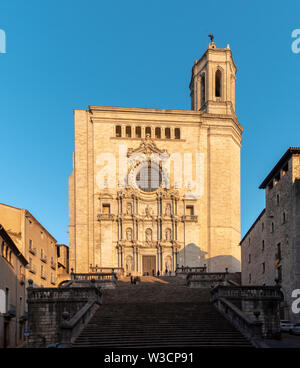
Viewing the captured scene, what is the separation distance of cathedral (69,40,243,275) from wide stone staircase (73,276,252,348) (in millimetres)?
23458

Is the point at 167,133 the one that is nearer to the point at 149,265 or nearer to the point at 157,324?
the point at 149,265

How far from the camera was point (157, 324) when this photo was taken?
72.0 ft

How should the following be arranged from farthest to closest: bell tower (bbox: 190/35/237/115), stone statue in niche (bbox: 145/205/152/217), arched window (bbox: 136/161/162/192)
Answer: bell tower (bbox: 190/35/237/115) → arched window (bbox: 136/161/162/192) → stone statue in niche (bbox: 145/205/152/217)

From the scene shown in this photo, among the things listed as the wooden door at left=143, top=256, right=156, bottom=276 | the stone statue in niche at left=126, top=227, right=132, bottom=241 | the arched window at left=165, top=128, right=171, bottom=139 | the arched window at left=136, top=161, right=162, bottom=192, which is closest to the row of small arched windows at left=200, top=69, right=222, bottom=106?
the arched window at left=165, top=128, right=171, bottom=139

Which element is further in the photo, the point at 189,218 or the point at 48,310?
the point at 189,218

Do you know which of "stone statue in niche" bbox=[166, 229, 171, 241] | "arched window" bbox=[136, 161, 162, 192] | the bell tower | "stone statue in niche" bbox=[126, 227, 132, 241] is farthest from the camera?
the bell tower

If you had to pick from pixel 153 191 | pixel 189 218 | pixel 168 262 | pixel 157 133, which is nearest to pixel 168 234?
pixel 189 218

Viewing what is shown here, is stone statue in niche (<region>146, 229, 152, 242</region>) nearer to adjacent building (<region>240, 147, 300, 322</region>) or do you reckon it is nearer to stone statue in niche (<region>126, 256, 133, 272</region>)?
stone statue in niche (<region>126, 256, 133, 272</region>)

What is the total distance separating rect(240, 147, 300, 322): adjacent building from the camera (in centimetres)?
3341

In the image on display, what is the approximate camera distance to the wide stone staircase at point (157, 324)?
19.7 m

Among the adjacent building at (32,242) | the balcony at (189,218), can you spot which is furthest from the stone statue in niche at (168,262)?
the adjacent building at (32,242)

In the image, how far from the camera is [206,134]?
186 ft

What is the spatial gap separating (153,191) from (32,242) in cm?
1542

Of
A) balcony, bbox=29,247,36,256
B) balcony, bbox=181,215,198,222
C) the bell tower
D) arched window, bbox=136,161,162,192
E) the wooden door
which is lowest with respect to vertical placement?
the wooden door
